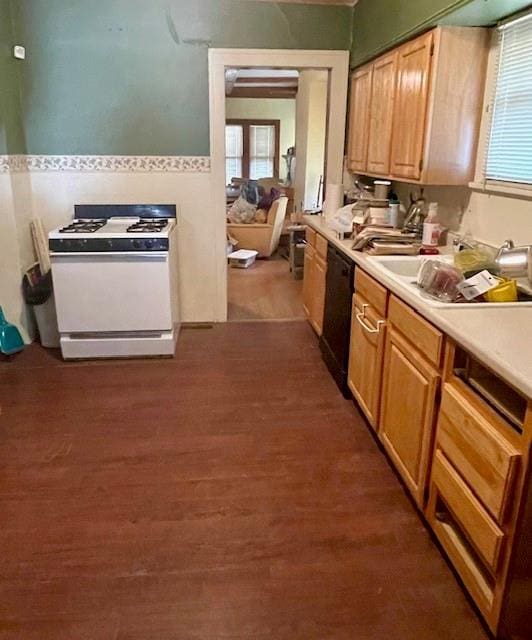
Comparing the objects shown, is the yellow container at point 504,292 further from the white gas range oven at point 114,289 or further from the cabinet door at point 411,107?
the white gas range oven at point 114,289

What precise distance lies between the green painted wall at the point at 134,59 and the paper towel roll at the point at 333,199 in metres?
1.02

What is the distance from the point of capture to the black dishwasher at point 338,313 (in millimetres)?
3020

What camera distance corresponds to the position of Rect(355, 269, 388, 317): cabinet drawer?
7.91ft

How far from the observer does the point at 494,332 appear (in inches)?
65.7

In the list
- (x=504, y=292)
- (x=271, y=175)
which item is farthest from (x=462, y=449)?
(x=271, y=175)

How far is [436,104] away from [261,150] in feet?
30.8

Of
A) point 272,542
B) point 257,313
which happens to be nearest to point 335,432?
point 272,542

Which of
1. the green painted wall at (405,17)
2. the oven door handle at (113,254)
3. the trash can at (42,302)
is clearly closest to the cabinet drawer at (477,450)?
the green painted wall at (405,17)

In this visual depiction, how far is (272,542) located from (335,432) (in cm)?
88

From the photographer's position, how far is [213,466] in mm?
2490

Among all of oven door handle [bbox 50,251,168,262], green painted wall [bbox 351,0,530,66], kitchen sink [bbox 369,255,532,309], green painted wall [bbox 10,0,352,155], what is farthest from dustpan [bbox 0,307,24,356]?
green painted wall [bbox 351,0,530,66]

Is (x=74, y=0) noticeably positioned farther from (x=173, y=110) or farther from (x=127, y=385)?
(x=127, y=385)

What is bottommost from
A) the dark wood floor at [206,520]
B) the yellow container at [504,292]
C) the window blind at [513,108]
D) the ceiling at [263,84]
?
the dark wood floor at [206,520]

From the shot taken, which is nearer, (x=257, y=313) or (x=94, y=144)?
(x=94, y=144)
